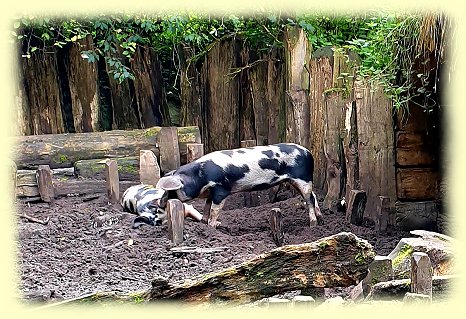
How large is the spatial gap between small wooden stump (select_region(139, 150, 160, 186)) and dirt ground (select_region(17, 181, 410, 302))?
48cm

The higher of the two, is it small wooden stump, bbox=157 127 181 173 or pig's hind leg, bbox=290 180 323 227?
small wooden stump, bbox=157 127 181 173

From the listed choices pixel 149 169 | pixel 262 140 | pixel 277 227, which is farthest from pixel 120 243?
pixel 262 140

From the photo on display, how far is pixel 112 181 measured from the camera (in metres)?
7.75

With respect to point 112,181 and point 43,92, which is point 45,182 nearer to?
point 112,181

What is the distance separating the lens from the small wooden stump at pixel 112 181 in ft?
25.3

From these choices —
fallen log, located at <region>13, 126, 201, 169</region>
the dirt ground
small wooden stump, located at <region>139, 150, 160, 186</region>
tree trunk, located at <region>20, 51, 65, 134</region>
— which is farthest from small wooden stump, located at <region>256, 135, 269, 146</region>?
tree trunk, located at <region>20, 51, 65, 134</region>

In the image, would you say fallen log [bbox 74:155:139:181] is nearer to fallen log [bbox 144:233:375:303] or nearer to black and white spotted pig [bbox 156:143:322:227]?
black and white spotted pig [bbox 156:143:322:227]

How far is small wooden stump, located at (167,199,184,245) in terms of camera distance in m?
6.30

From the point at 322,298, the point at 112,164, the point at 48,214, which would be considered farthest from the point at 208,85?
the point at 322,298

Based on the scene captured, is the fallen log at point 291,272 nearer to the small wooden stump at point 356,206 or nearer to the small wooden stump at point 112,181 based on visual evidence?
the small wooden stump at point 356,206

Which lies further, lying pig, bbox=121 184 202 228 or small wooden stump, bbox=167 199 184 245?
lying pig, bbox=121 184 202 228

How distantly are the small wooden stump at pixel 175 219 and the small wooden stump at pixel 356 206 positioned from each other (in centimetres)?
152

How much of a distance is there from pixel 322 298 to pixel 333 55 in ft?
12.0

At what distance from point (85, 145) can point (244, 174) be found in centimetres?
201
